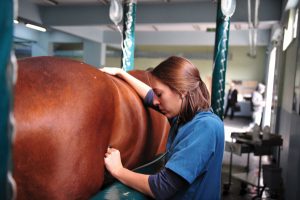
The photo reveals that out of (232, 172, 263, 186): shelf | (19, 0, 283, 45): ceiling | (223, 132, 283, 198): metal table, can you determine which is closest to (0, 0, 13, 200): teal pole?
(223, 132, 283, 198): metal table

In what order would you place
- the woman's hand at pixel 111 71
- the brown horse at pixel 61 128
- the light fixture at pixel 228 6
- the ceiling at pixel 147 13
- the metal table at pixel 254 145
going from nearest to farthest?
the brown horse at pixel 61 128 < the woman's hand at pixel 111 71 < the light fixture at pixel 228 6 < the metal table at pixel 254 145 < the ceiling at pixel 147 13

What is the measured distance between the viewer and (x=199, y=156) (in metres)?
0.83

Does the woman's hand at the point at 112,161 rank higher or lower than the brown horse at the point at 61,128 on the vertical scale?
lower

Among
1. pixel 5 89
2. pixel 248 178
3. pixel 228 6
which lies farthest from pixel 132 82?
pixel 248 178

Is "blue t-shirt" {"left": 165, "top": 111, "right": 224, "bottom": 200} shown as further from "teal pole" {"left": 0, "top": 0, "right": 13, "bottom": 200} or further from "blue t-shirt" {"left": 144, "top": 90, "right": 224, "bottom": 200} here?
"teal pole" {"left": 0, "top": 0, "right": 13, "bottom": 200}

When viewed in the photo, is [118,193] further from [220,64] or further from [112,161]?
[220,64]

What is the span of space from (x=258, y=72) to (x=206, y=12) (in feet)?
20.5

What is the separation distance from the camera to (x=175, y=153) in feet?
2.79

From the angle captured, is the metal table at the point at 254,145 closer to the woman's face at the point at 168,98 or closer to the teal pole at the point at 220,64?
the teal pole at the point at 220,64

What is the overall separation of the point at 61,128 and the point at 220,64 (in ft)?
3.65

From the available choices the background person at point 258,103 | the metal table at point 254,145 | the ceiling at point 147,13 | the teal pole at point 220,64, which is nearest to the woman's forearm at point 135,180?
the teal pole at point 220,64

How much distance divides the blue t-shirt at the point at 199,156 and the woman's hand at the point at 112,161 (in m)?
0.18

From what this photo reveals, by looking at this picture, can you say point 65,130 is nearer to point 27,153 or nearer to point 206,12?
point 27,153

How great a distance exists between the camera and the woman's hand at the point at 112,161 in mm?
897
